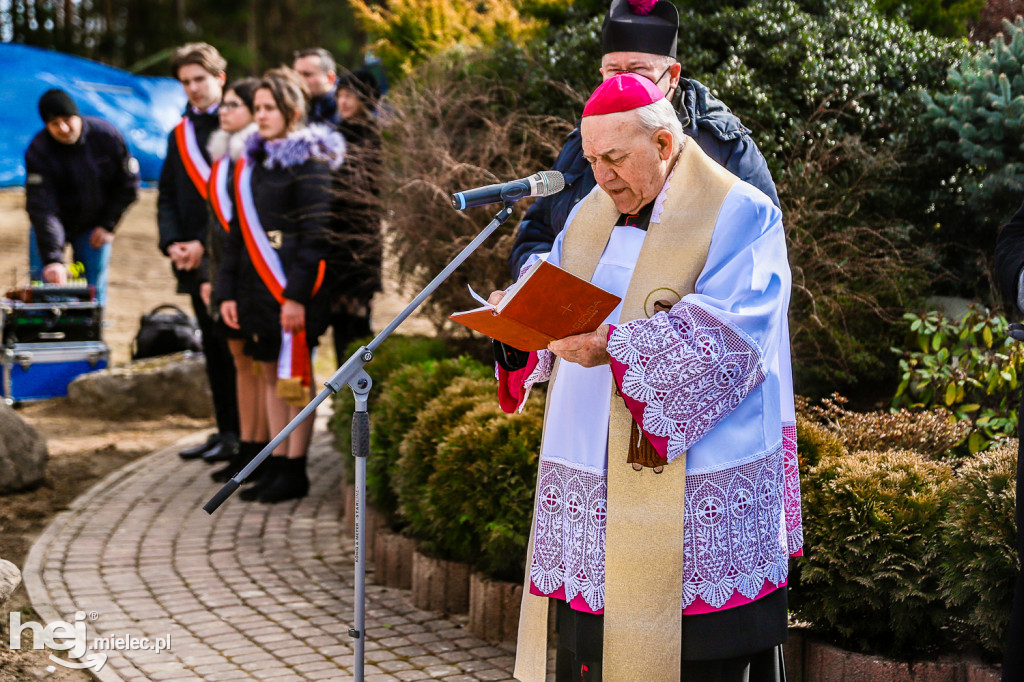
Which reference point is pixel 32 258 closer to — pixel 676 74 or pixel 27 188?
pixel 27 188

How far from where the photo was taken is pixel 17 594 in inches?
187

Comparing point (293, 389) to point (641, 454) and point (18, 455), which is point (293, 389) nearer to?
point (18, 455)

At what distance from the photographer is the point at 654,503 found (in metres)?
2.51

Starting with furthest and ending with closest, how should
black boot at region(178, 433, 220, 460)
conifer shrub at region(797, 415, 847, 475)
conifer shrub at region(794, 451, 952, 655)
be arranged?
black boot at region(178, 433, 220, 460) → conifer shrub at region(797, 415, 847, 475) → conifer shrub at region(794, 451, 952, 655)

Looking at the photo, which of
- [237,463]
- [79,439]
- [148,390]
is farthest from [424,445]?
[148,390]

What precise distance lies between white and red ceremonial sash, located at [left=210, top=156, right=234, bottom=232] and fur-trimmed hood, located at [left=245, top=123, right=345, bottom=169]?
256mm

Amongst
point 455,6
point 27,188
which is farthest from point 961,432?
point 27,188

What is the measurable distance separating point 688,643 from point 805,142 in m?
3.42

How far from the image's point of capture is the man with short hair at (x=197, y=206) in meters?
6.95

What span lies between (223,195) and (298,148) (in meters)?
0.63

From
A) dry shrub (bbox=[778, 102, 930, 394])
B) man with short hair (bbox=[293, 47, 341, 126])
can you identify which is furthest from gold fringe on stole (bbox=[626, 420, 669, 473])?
man with short hair (bbox=[293, 47, 341, 126])

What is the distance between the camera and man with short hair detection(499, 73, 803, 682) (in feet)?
7.89

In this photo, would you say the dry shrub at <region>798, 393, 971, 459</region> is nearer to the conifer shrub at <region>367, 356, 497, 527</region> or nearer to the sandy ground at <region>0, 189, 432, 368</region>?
the conifer shrub at <region>367, 356, 497, 527</region>

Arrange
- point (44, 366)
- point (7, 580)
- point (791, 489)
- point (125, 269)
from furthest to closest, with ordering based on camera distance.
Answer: point (125, 269)
point (44, 366)
point (7, 580)
point (791, 489)
